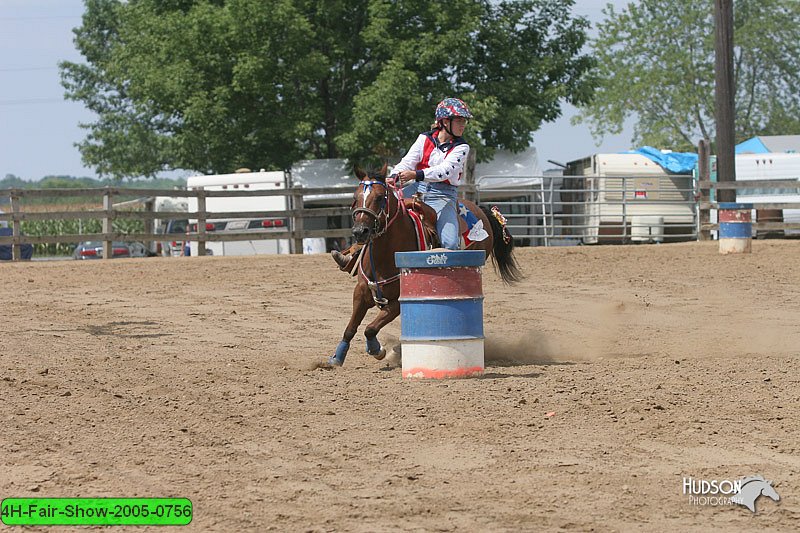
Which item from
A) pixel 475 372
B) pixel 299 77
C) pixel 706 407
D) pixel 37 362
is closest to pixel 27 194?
pixel 299 77

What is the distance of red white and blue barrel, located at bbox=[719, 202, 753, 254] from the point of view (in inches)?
860

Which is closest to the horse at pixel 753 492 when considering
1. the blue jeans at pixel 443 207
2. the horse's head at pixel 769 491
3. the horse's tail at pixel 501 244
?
the horse's head at pixel 769 491

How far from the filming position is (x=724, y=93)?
87.1ft

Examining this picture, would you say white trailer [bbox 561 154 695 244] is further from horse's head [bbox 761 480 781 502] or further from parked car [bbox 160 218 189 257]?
horse's head [bbox 761 480 781 502]

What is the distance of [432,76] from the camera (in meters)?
33.0

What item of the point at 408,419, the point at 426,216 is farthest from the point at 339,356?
the point at 408,419

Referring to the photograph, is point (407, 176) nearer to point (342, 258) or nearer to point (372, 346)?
point (342, 258)

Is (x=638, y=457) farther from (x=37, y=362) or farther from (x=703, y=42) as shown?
(x=703, y=42)

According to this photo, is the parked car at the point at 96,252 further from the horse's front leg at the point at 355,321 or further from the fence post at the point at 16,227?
Result: the horse's front leg at the point at 355,321

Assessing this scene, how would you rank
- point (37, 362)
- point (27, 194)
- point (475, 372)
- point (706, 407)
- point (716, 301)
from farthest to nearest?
1. point (27, 194)
2. point (716, 301)
3. point (37, 362)
4. point (475, 372)
5. point (706, 407)

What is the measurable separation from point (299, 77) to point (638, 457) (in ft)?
86.8

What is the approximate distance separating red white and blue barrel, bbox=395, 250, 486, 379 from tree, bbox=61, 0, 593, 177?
73.7 ft

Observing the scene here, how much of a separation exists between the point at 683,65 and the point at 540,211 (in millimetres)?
34024

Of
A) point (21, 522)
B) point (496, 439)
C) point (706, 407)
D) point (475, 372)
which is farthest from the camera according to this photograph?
point (475, 372)
